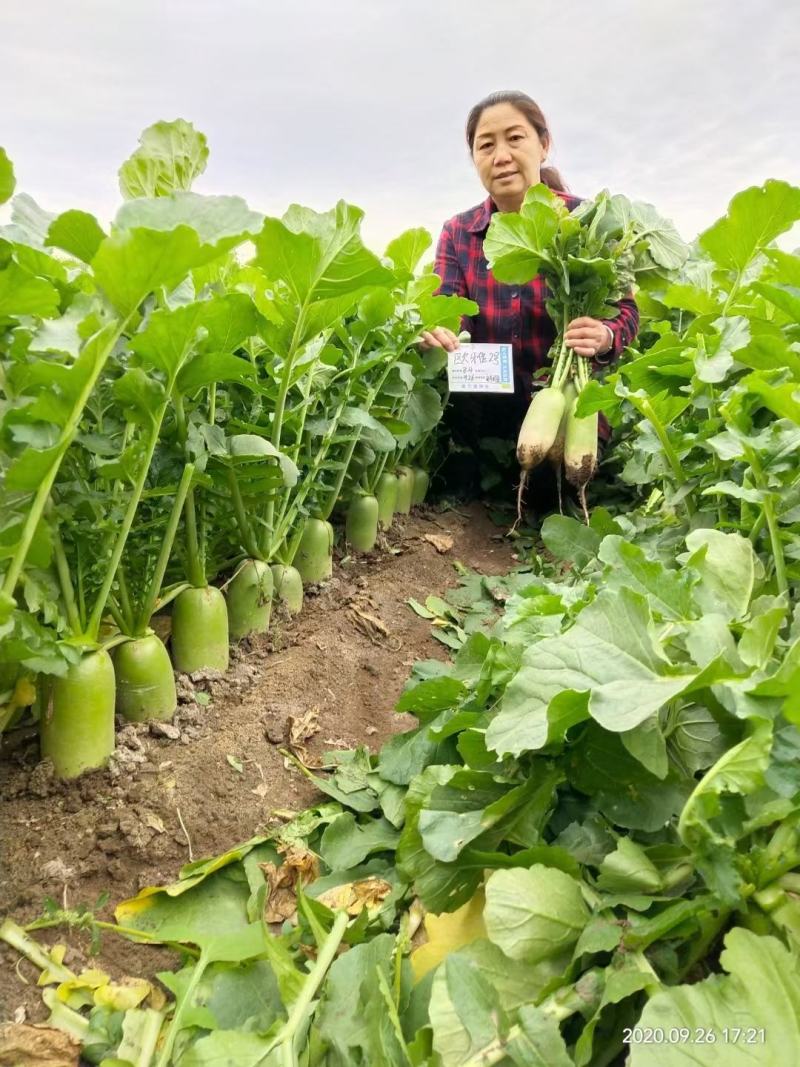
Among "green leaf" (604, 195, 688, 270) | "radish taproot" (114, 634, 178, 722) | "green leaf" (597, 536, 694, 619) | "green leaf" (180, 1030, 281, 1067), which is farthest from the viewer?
"green leaf" (604, 195, 688, 270)

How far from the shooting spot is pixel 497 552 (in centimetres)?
350

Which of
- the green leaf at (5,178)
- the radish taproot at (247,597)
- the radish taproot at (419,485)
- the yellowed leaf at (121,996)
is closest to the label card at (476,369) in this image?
the radish taproot at (419,485)

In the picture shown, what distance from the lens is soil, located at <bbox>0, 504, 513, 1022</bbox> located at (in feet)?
4.14

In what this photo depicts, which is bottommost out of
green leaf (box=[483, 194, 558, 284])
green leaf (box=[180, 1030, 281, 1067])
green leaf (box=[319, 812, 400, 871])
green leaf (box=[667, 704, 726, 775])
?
green leaf (box=[319, 812, 400, 871])

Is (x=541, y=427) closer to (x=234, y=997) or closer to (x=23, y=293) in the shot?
(x=23, y=293)

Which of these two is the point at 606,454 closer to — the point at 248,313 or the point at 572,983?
the point at 248,313

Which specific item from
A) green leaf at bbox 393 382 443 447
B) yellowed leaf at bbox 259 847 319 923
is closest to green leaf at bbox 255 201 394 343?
yellowed leaf at bbox 259 847 319 923

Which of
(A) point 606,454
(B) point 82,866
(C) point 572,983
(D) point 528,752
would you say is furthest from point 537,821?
(A) point 606,454

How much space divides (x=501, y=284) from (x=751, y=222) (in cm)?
229

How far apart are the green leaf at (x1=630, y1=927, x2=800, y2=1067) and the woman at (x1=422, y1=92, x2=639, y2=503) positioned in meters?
2.94

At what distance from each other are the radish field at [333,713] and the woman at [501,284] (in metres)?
1.54

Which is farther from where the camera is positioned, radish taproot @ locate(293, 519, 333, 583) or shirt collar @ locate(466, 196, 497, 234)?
shirt collar @ locate(466, 196, 497, 234)

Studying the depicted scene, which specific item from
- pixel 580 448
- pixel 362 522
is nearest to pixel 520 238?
pixel 580 448

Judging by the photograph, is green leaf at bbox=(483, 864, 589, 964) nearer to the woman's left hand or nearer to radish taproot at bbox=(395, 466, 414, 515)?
radish taproot at bbox=(395, 466, 414, 515)
